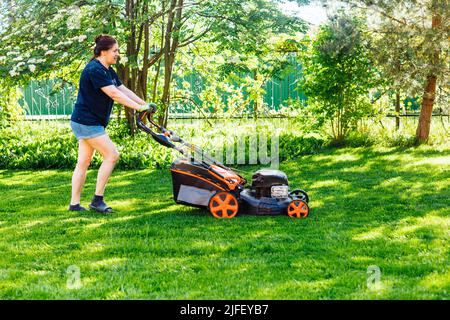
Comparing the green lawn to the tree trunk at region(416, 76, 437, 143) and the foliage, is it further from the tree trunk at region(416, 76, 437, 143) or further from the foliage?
the foliage

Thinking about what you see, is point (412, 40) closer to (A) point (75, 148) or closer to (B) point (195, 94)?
(B) point (195, 94)

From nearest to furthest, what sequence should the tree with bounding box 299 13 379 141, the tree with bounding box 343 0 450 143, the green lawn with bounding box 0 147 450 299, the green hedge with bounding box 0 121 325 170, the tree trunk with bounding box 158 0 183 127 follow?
1. the green lawn with bounding box 0 147 450 299
2. the green hedge with bounding box 0 121 325 170
3. the tree with bounding box 343 0 450 143
4. the tree trunk with bounding box 158 0 183 127
5. the tree with bounding box 299 13 379 141

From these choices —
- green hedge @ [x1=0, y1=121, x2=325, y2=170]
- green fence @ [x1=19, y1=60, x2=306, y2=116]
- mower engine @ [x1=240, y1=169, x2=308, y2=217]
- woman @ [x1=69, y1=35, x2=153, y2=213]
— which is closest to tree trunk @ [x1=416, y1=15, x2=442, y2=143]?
green hedge @ [x1=0, y1=121, x2=325, y2=170]

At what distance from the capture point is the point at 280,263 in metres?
4.32

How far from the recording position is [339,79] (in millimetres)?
10047

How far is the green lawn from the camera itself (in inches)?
151

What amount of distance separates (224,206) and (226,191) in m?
0.13

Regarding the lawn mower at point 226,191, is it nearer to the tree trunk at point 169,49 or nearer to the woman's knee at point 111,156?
the woman's knee at point 111,156

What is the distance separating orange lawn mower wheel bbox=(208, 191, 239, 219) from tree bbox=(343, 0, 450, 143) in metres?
4.65

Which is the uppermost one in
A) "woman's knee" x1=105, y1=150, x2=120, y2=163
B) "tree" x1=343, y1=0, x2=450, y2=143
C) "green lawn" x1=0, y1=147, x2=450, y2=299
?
"tree" x1=343, y1=0, x2=450, y2=143

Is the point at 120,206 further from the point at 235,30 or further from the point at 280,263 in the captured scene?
the point at 235,30

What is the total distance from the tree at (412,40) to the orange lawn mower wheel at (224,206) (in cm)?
465

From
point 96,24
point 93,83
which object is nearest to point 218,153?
point 96,24

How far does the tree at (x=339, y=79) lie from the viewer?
998 cm
